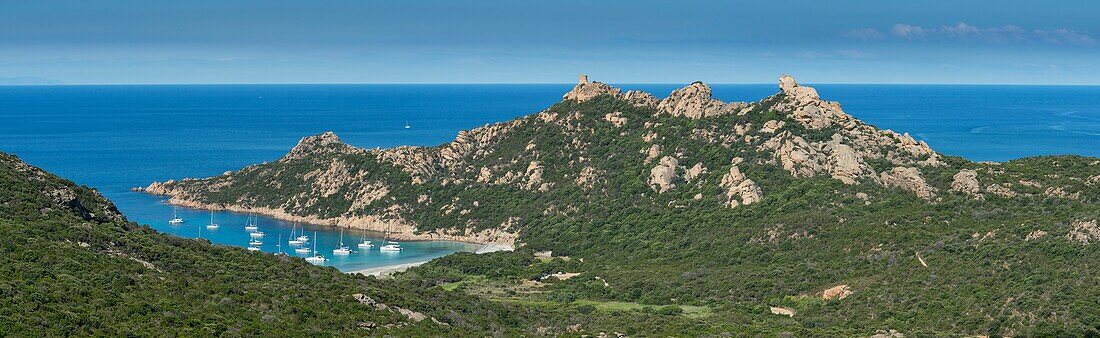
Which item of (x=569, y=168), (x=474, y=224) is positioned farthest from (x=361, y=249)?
(x=569, y=168)

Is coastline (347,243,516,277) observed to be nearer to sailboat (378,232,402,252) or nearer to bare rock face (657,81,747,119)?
sailboat (378,232,402,252)

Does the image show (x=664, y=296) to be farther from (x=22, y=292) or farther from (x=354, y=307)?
(x=22, y=292)

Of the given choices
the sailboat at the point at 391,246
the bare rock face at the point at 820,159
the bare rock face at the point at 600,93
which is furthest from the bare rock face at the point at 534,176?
the bare rock face at the point at 820,159

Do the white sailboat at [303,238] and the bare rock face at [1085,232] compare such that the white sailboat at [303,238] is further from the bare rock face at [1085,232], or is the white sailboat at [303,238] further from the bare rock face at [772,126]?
the bare rock face at [1085,232]

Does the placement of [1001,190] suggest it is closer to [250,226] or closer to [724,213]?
[724,213]

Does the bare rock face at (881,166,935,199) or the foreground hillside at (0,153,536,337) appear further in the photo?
the bare rock face at (881,166,935,199)

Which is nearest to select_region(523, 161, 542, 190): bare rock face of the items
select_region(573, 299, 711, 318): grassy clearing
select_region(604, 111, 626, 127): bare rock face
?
select_region(604, 111, 626, 127): bare rock face
